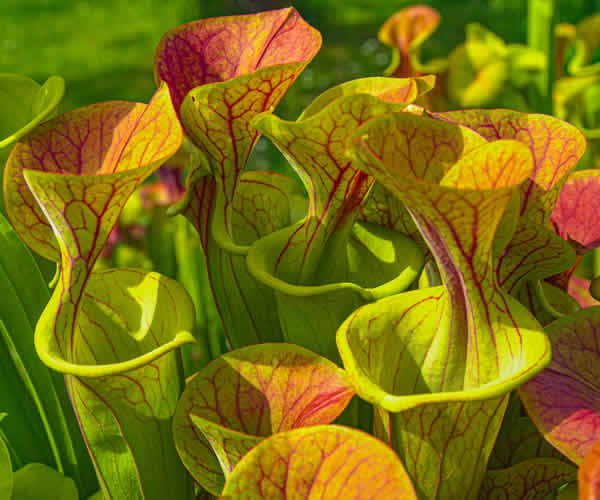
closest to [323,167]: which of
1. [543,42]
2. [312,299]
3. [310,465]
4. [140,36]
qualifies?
[312,299]

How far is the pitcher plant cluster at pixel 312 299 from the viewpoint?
1.24ft

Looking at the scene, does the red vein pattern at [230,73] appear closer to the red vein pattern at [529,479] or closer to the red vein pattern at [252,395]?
the red vein pattern at [252,395]

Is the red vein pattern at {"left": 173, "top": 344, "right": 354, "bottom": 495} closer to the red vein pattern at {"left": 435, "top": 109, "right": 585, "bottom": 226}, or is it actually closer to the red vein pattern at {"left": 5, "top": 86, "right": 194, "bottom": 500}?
the red vein pattern at {"left": 5, "top": 86, "right": 194, "bottom": 500}

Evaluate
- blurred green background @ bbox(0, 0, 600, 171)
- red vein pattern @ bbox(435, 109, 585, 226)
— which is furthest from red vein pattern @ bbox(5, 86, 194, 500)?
blurred green background @ bbox(0, 0, 600, 171)

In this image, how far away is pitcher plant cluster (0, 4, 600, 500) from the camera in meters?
0.38

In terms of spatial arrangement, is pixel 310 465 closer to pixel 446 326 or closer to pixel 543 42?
pixel 446 326

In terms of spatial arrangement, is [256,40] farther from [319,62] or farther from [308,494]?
[319,62]

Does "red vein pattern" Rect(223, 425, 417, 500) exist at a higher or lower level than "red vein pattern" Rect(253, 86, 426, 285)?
lower

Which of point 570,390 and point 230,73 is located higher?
point 230,73

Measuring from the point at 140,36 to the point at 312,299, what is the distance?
445 cm

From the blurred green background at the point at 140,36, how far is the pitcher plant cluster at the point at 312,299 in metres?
2.52

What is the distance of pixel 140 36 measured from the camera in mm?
4516

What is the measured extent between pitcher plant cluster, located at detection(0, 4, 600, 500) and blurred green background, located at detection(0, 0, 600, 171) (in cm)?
252

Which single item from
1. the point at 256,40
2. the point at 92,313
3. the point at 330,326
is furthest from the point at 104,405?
the point at 256,40
